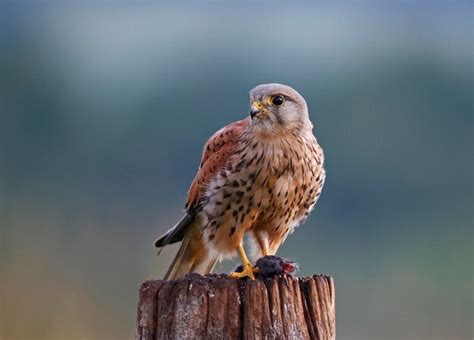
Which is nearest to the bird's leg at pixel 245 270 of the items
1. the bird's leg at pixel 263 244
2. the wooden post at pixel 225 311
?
the wooden post at pixel 225 311

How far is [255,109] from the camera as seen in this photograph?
20.5 ft

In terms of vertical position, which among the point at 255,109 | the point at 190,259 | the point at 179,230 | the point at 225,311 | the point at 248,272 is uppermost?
the point at 255,109

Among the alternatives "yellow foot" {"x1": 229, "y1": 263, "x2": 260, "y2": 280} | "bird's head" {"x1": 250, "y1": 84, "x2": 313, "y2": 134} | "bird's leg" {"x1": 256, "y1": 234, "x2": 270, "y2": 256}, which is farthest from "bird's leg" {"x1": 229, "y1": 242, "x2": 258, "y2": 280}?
"bird's head" {"x1": 250, "y1": 84, "x2": 313, "y2": 134}

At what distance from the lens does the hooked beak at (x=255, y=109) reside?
626cm

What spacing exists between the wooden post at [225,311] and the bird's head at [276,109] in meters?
1.53

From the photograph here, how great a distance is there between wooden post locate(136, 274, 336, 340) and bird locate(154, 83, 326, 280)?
1.26 meters

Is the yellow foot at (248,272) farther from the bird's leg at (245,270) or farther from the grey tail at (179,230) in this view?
the grey tail at (179,230)

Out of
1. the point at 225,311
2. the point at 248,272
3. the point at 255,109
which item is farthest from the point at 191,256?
the point at 225,311

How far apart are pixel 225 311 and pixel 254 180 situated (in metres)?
1.53

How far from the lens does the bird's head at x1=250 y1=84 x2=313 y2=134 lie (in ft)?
20.6

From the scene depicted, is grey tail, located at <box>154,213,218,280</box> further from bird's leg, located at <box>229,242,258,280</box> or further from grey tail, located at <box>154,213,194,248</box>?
bird's leg, located at <box>229,242,258,280</box>

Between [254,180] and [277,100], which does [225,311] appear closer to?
[254,180]
